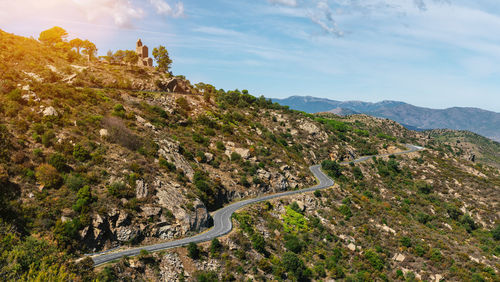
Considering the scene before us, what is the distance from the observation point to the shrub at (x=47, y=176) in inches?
1380

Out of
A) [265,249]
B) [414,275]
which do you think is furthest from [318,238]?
[414,275]

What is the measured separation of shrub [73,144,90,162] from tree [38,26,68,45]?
66.1 m

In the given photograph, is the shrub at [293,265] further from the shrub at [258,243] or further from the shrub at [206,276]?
the shrub at [206,276]

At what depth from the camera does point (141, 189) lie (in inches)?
1631

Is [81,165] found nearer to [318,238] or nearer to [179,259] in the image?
[179,259]

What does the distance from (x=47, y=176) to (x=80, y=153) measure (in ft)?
21.3

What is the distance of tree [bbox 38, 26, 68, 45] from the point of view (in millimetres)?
85875

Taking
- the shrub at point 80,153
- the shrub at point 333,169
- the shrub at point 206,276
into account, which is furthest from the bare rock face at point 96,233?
the shrub at point 333,169

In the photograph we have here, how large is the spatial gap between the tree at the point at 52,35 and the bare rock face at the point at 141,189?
73.9 metres

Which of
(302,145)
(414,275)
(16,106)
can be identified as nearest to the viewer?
(16,106)

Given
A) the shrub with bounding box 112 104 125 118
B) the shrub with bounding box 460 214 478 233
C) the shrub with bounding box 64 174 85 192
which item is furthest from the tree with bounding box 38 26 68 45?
the shrub with bounding box 460 214 478 233

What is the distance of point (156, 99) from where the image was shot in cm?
7519

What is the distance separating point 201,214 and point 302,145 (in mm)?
72094

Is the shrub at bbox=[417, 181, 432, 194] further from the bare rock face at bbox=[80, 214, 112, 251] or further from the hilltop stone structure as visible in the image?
→ the hilltop stone structure
